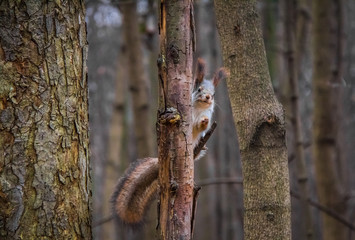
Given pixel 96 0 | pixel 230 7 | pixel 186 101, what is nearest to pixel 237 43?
pixel 230 7

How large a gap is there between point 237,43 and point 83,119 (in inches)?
34.3

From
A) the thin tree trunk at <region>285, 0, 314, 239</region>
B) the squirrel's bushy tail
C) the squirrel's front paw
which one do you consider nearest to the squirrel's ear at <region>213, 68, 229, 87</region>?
the squirrel's front paw

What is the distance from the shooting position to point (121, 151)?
29.0ft

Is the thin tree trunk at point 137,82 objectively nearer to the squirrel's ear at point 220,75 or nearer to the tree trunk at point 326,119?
the tree trunk at point 326,119

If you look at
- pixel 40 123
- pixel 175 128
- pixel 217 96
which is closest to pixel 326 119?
pixel 175 128

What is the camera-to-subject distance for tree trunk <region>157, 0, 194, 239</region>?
80.7 inches

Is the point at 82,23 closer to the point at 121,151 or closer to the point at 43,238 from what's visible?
the point at 43,238

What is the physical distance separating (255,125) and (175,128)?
449 mm

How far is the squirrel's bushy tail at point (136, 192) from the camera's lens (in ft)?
8.80

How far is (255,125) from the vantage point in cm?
229

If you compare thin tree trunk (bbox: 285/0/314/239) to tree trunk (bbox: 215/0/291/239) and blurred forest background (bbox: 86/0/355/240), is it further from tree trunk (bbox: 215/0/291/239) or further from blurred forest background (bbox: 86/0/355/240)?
tree trunk (bbox: 215/0/291/239)

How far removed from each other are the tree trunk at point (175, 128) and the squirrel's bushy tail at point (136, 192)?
0.60 metres

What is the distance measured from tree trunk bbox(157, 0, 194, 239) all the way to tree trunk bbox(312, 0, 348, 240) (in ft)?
8.49

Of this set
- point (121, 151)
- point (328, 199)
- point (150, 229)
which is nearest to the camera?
point (328, 199)
